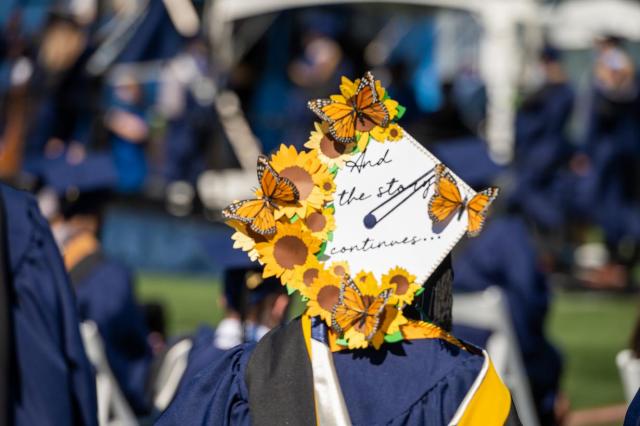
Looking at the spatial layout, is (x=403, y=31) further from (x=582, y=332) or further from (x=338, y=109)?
(x=338, y=109)

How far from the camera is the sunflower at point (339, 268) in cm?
295

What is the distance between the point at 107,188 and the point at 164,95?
1078 cm

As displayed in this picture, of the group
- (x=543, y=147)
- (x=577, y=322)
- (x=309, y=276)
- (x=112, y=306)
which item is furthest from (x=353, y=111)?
(x=543, y=147)

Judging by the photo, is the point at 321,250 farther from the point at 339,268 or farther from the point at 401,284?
the point at 401,284

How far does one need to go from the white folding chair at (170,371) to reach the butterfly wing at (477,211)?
5.68ft

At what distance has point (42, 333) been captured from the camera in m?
3.47

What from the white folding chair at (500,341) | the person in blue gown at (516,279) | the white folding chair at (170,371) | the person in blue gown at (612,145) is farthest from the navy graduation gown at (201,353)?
the person in blue gown at (612,145)

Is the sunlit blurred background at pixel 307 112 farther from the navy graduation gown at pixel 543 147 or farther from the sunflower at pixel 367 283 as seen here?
the sunflower at pixel 367 283

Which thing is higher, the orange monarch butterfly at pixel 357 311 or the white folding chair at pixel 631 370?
the orange monarch butterfly at pixel 357 311

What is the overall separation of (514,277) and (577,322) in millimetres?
4979

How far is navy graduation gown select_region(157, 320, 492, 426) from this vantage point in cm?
283

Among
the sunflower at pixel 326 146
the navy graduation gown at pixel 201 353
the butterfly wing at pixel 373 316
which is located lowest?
the navy graduation gown at pixel 201 353

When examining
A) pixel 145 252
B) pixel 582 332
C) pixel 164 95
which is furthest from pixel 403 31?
pixel 582 332

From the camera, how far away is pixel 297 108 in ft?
50.6
